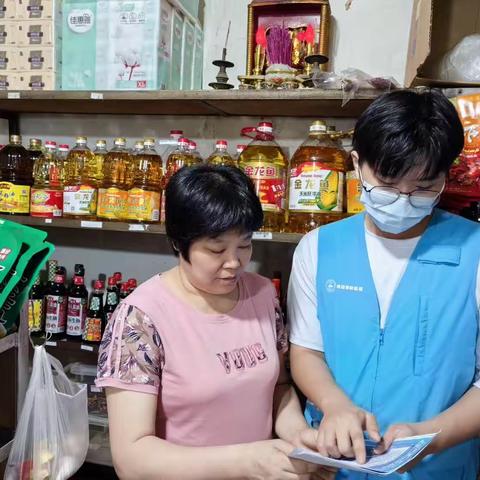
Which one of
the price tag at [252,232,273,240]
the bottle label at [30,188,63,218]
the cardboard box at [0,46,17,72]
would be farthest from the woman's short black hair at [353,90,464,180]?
the cardboard box at [0,46,17,72]

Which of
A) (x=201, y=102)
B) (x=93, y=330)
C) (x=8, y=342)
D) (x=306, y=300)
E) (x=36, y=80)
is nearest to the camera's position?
(x=306, y=300)

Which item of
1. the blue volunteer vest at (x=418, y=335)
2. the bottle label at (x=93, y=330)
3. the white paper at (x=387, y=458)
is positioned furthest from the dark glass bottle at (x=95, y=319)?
the white paper at (x=387, y=458)

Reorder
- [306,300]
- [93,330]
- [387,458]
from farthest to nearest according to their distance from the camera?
1. [93,330]
2. [306,300]
3. [387,458]

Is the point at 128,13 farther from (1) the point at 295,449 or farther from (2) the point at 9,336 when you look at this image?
(1) the point at 295,449

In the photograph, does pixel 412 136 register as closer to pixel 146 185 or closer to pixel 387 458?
pixel 387 458

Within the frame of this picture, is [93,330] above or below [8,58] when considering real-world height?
below

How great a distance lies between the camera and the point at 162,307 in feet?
3.46

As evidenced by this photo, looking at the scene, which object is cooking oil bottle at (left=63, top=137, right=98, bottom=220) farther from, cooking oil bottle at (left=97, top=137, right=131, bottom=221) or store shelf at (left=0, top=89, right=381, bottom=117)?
store shelf at (left=0, top=89, right=381, bottom=117)

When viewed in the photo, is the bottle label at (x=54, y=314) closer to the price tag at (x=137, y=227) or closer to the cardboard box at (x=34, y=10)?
the price tag at (x=137, y=227)

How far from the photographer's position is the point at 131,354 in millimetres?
995

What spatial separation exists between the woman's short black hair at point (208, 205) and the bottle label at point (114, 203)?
881 millimetres

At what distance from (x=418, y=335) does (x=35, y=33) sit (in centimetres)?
182

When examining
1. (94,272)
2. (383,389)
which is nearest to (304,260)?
(383,389)

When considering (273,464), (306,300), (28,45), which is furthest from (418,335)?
(28,45)
